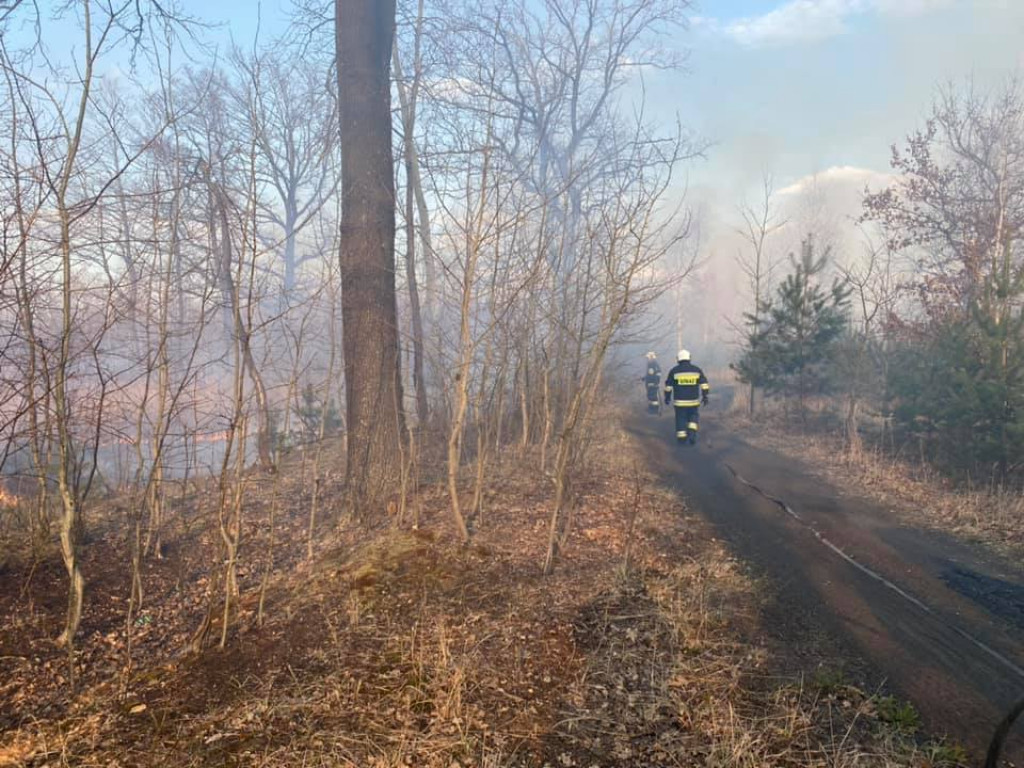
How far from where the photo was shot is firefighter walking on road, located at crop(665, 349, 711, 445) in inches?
464

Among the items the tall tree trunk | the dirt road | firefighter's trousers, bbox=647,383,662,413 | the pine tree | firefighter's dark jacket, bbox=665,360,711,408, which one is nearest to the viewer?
the dirt road

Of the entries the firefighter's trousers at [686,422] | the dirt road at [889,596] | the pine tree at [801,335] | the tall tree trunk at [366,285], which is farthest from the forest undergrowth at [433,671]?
the pine tree at [801,335]

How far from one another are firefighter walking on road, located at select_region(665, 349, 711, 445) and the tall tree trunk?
6.85 meters

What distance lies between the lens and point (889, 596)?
16.5ft

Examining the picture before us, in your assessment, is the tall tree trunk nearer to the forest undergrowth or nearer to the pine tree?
the forest undergrowth

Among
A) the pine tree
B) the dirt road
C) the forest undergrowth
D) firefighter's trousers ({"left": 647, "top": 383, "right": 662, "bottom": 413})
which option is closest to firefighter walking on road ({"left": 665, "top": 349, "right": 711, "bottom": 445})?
the dirt road

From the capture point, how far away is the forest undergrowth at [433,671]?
288 centimetres

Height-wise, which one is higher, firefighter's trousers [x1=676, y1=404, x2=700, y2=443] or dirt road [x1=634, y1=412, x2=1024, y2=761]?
firefighter's trousers [x1=676, y1=404, x2=700, y2=443]

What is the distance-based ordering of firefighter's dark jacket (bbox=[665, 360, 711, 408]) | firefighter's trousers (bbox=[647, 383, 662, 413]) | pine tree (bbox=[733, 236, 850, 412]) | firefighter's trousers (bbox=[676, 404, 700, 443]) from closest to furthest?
firefighter's dark jacket (bbox=[665, 360, 711, 408]), firefighter's trousers (bbox=[676, 404, 700, 443]), pine tree (bbox=[733, 236, 850, 412]), firefighter's trousers (bbox=[647, 383, 662, 413])

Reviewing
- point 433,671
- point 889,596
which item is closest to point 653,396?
point 889,596

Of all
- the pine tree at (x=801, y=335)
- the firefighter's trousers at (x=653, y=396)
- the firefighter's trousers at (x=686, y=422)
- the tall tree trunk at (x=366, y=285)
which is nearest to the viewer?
the tall tree trunk at (x=366, y=285)

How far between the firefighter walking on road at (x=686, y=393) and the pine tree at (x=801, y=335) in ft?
16.2

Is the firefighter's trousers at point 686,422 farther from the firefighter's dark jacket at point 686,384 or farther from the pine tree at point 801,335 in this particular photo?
the pine tree at point 801,335

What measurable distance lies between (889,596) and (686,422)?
7486 millimetres
